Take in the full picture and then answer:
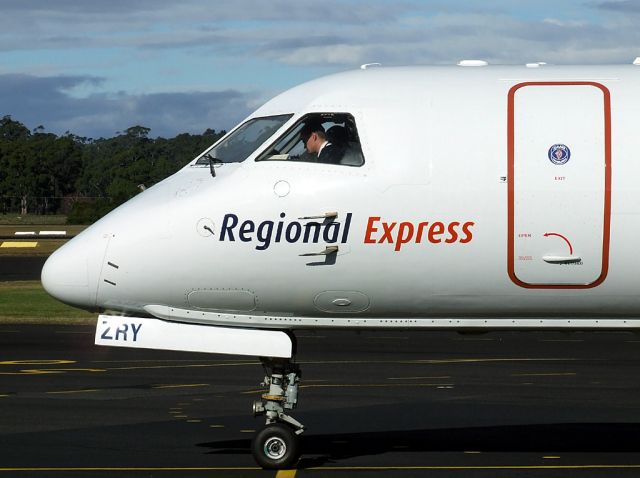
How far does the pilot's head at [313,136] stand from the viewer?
45.8 ft

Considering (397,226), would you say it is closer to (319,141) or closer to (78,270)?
(319,141)

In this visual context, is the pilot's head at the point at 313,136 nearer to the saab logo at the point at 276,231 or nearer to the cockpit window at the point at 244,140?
the cockpit window at the point at 244,140

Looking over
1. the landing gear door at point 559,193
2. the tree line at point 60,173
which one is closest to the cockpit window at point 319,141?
the landing gear door at point 559,193

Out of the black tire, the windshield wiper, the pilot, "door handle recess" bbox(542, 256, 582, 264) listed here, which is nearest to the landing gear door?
"door handle recess" bbox(542, 256, 582, 264)

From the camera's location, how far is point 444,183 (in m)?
13.5

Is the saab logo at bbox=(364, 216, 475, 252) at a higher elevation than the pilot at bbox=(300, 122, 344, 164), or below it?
below

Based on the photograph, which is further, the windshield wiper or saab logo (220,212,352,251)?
the windshield wiper

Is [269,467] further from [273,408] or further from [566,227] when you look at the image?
[566,227]

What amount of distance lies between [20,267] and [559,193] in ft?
161

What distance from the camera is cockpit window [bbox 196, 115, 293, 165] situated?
46.3 feet

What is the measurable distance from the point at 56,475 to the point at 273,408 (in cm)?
230

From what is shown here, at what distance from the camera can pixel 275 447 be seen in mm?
14164

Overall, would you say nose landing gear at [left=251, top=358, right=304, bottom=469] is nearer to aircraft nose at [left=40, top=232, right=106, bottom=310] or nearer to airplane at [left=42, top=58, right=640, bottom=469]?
airplane at [left=42, top=58, right=640, bottom=469]

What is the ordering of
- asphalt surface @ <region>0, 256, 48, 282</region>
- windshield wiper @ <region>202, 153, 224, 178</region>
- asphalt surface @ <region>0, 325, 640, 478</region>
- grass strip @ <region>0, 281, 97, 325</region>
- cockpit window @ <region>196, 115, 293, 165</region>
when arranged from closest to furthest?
1. windshield wiper @ <region>202, 153, 224, 178</region>
2. cockpit window @ <region>196, 115, 293, 165</region>
3. asphalt surface @ <region>0, 325, 640, 478</region>
4. grass strip @ <region>0, 281, 97, 325</region>
5. asphalt surface @ <region>0, 256, 48, 282</region>
